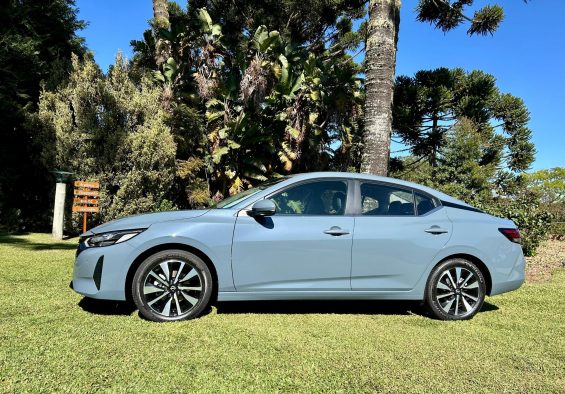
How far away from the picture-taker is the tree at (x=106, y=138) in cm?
1288

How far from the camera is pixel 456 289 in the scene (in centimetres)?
471

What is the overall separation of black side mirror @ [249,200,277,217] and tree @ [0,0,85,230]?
11.3 m

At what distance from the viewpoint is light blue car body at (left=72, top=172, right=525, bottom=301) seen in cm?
423

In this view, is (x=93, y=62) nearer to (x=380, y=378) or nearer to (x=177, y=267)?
(x=177, y=267)

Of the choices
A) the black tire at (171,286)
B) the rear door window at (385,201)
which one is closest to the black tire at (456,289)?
the rear door window at (385,201)

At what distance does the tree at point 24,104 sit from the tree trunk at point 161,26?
10.1 ft

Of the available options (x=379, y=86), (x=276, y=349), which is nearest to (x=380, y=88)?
(x=379, y=86)

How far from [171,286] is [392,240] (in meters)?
2.21

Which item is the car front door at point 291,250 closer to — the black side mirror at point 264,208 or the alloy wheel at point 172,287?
the black side mirror at point 264,208

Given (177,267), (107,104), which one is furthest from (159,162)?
(177,267)

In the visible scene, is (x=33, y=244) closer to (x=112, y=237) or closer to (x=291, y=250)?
(x=112, y=237)

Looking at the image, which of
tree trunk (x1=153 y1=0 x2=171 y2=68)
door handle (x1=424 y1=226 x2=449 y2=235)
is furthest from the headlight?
tree trunk (x1=153 y1=0 x2=171 y2=68)

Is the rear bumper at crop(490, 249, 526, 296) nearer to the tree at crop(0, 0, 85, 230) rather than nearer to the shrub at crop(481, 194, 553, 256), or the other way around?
the shrub at crop(481, 194, 553, 256)

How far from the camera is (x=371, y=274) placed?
178 inches
